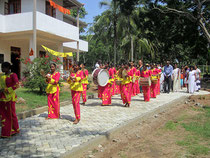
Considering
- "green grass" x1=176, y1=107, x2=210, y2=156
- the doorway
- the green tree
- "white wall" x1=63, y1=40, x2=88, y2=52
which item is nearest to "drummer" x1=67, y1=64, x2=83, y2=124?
"green grass" x1=176, y1=107, x2=210, y2=156

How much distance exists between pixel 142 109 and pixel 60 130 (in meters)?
3.72

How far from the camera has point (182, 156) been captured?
381cm

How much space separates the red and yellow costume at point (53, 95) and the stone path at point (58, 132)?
11.4 inches

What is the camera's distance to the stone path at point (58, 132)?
3.96m

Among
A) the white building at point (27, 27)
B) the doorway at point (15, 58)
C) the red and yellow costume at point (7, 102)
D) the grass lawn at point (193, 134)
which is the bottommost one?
the grass lawn at point (193, 134)

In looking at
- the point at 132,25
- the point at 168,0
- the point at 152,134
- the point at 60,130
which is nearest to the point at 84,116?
the point at 60,130

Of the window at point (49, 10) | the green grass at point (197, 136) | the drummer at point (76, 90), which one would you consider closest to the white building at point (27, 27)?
the window at point (49, 10)

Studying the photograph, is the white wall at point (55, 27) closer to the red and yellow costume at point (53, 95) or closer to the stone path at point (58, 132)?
the stone path at point (58, 132)

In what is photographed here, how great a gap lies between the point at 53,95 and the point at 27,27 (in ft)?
29.7

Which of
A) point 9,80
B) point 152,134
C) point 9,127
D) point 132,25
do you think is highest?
point 132,25

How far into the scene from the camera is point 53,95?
6.24 metres

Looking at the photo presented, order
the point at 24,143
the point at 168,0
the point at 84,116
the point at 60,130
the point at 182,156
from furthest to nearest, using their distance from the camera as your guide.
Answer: the point at 168,0
the point at 84,116
the point at 60,130
the point at 24,143
the point at 182,156

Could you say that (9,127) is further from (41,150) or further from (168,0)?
(168,0)

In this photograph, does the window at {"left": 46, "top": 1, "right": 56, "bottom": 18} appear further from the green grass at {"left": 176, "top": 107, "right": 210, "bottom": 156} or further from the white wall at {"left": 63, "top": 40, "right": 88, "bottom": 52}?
the green grass at {"left": 176, "top": 107, "right": 210, "bottom": 156}
